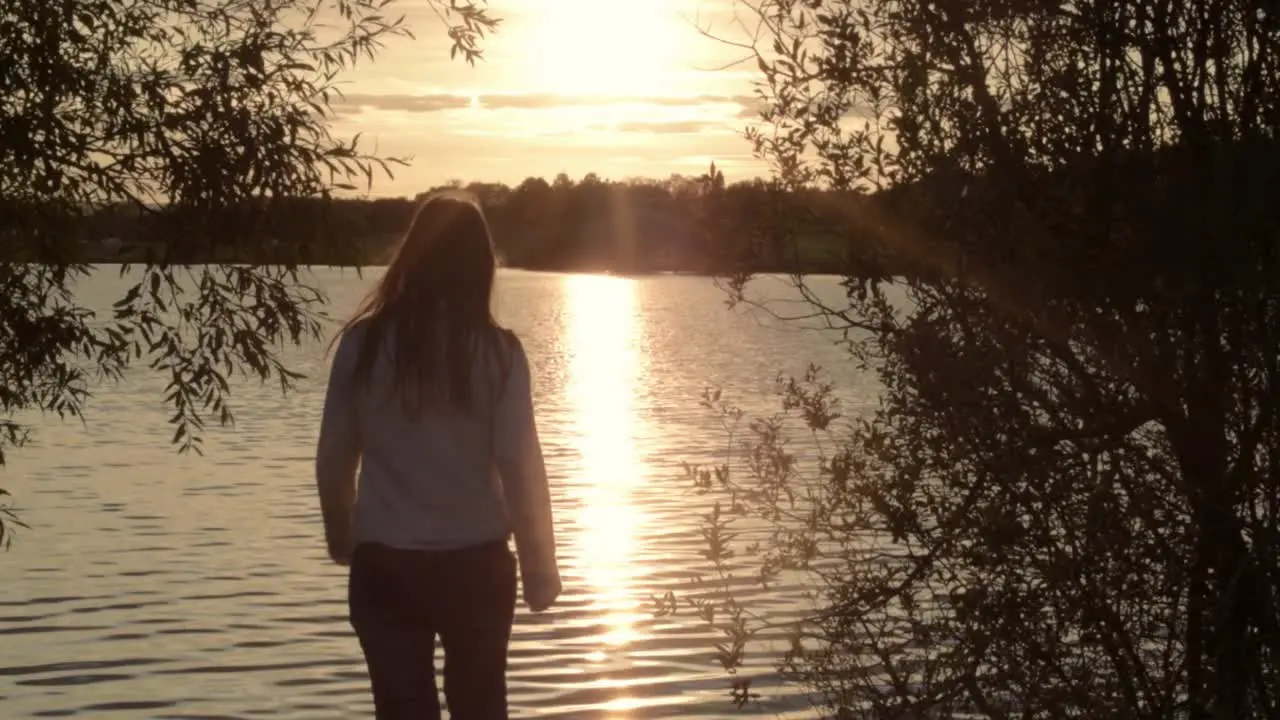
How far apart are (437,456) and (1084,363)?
9.14ft

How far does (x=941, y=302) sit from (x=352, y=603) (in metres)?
2.91

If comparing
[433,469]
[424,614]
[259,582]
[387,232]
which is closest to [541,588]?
[424,614]

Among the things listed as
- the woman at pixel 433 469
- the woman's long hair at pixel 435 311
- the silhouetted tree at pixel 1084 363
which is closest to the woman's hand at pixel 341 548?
the woman at pixel 433 469

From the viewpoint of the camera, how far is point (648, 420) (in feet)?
127

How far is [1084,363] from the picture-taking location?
22.5 feet

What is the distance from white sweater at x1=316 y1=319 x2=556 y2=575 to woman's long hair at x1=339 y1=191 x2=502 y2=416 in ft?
0.12

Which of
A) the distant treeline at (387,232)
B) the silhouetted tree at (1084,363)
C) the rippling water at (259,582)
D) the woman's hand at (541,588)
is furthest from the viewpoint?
the rippling water at (259,582)

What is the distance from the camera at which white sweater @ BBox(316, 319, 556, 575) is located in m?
5.14

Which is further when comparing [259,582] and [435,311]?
[259,582]

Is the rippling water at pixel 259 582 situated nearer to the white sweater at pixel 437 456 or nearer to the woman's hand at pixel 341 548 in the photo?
the white sweater at pixel 437 456

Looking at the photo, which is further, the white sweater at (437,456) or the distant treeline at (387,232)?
the distant treeline at (387,232)

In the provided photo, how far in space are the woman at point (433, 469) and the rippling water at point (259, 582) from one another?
419mm

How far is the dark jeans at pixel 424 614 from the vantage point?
202 inches

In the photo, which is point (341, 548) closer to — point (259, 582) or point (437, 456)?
point (437, 456)
